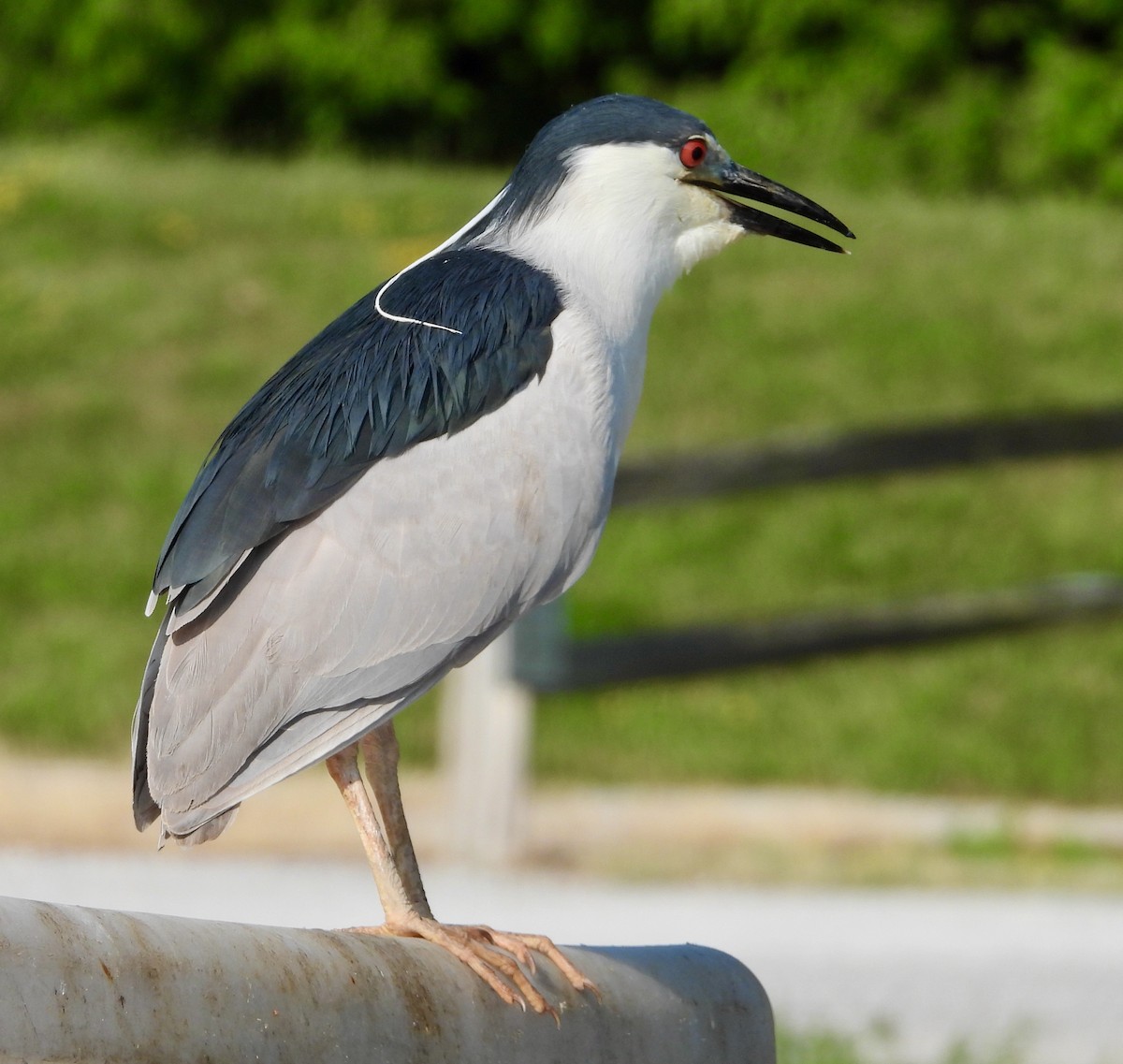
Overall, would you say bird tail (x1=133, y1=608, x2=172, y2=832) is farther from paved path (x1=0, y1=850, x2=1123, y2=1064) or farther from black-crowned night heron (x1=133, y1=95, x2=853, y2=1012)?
paved path (x1=0, y1=850, x2=1123, y2=1064)

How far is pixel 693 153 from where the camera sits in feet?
9.53

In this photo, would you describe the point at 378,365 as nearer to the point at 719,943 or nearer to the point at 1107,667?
the point at 719,943

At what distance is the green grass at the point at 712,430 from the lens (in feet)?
25.5

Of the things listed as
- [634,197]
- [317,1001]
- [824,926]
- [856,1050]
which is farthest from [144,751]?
[824,926]

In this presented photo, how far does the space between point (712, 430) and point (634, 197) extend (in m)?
7.22

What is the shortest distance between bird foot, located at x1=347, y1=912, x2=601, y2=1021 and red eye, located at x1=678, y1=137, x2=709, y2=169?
120 centimetres

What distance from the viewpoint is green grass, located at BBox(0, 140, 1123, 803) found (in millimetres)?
7770

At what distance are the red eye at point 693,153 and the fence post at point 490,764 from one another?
3153 mm

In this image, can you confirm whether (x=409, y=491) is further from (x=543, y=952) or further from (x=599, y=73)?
(x=599, y=73)

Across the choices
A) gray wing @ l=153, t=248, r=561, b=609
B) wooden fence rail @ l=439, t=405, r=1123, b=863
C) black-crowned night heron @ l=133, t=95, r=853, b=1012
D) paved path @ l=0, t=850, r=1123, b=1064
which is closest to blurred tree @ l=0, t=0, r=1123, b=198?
wooden fence rail @ l=439, t=405, r=1123, b=863

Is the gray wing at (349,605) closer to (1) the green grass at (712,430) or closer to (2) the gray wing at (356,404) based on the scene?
(2) the gray wing at (356,404)

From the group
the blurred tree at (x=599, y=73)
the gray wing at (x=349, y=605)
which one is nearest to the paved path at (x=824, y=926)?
the gray wing at (x=349, y=605)

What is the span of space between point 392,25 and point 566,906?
42.7 ft

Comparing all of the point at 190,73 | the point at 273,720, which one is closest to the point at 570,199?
the point at 273,720
